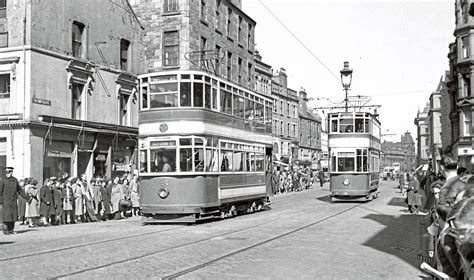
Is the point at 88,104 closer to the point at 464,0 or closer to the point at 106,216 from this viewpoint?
the point at 106,216

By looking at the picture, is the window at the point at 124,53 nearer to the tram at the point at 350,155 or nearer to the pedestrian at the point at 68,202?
the tram at the point at 350,155

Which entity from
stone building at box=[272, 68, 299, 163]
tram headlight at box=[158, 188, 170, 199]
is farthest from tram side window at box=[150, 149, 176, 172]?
stone building at box=[272, 68, 299, 163]

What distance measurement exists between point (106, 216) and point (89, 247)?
947 centimetres

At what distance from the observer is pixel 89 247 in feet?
39.9

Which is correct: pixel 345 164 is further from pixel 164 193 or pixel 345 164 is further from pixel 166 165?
pixel 164 193

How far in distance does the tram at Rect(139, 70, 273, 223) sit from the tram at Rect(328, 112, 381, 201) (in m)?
9.78

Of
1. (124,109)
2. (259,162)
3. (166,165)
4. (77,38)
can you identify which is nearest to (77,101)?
(77,38)

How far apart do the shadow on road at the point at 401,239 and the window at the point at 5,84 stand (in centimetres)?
1538

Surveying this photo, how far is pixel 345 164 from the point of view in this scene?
2839 centimetres

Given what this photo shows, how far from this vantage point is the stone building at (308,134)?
78938mm

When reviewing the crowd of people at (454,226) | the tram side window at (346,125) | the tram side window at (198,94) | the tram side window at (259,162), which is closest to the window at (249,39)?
the tram side window at (346,125)

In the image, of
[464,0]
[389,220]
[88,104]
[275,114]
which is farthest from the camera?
[275,114]

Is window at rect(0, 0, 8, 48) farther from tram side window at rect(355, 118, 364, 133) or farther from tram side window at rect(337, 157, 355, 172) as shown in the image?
tram side window at rect(355, 118, 364, 133)

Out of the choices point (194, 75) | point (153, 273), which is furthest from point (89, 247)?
point (194, 75)
